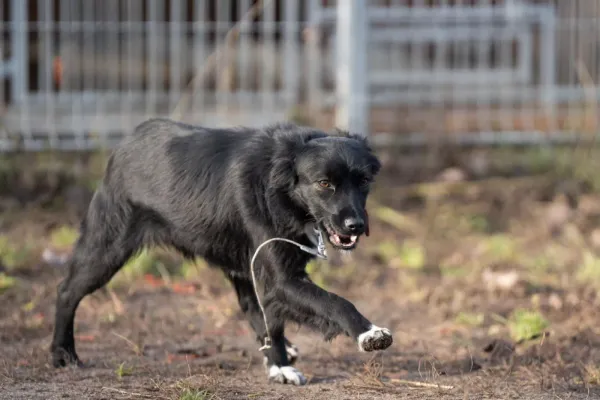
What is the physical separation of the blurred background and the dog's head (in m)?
0.76

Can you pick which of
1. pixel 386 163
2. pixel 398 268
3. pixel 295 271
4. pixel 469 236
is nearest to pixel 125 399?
pixel 295 271

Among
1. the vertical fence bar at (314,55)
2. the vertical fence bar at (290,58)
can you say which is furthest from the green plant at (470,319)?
the vertical fence bar at (290,58)

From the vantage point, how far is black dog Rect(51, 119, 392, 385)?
13.3 ft

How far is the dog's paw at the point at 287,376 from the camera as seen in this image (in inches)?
171

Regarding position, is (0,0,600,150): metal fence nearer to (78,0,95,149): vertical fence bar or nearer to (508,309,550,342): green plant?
(78,0,95,149): vertical fence bar

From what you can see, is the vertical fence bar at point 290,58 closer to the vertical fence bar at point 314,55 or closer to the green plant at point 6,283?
the vertical fence bar at point 314,55

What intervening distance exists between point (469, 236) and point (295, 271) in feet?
11.7

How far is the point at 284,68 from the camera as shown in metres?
9.20

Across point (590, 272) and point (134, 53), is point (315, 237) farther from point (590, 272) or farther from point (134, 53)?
point (134, 53)

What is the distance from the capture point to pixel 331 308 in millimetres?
4008

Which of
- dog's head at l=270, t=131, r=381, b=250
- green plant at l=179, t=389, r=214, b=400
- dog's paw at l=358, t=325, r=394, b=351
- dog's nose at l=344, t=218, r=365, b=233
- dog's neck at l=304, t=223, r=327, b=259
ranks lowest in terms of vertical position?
green plant at l=179, t=389, r=214, b=400

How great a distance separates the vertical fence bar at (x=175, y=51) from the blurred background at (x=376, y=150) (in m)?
0.02

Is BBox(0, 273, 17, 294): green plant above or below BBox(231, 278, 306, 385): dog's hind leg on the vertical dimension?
below

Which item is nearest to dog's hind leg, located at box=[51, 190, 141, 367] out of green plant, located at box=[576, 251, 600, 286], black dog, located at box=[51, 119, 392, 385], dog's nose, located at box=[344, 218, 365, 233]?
black dog, located at box=[51, 119, 392, 385]
